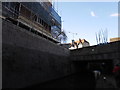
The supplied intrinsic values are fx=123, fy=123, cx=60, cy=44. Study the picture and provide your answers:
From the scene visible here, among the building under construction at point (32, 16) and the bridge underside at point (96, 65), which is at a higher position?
the building under construction at point (32, 16)

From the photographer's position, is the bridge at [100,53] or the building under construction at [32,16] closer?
the building under construction at [32,16]

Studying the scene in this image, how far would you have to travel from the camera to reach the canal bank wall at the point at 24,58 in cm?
996

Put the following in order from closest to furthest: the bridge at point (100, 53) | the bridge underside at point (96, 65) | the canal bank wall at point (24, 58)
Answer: the canal bank wall at point (24, 58), the bridge at point (100, 53), the bridge underside at point (96, 65)

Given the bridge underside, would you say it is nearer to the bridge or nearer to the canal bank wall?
the bridge

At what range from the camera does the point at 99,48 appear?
22562mm

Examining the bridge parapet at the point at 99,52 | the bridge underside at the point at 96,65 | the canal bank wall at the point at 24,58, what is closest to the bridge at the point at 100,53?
the bridge parapet at the point at 99,52

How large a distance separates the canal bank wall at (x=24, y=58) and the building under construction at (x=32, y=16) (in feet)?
8.47

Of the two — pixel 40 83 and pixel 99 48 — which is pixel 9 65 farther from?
pixel 99 48

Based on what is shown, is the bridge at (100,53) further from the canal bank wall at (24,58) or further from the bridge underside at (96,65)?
the canal bank wall at (24,58)

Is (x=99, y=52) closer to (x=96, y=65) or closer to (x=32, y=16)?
(x=32, y=16)

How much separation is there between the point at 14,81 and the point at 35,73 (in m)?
3.49

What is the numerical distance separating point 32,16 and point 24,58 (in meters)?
9.93

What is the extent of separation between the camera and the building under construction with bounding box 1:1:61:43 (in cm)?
1411

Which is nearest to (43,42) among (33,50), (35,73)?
(33,50)
